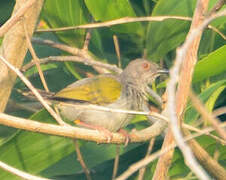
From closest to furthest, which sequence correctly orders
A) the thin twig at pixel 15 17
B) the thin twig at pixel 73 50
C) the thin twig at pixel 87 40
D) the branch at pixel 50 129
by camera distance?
the branch at pixel 50 129
the thin twig at pixel 15 17
the thin twig at pixel 87 40
the thin twig at pixel 73 50

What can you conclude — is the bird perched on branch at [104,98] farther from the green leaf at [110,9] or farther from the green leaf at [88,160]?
the green leaf at [110,9]

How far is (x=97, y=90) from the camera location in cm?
505

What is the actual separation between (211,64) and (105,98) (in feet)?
4.12

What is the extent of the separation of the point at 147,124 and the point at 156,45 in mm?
778

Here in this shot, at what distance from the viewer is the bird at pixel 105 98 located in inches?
187

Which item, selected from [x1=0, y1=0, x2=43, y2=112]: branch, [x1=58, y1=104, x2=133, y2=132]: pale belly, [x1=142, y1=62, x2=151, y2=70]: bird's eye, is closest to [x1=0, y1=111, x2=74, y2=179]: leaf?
[x1=0, y1=0, x2=43, y2=112]: branch

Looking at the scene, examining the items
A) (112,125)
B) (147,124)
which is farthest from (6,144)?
(147,124)

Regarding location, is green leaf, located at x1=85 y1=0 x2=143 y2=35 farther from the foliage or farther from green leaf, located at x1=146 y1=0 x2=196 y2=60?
green leaf, located at x1=146 y1=0 x2=196 y2=60

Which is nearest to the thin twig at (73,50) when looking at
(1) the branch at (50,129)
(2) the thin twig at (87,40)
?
(2) the thin twig at (87,40)

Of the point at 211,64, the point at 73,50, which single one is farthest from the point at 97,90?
the point at 211,64

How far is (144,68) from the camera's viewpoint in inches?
212

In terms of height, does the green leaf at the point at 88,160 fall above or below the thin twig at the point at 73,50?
below

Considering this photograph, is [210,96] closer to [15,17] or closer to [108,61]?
[108,61]

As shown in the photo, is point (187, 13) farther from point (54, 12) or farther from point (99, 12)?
point (54, 12)
